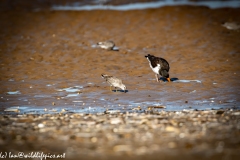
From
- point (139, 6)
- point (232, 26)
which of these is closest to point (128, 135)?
point (232, 26)

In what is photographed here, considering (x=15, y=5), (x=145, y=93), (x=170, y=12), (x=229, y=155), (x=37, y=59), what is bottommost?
(x=229, y=155)

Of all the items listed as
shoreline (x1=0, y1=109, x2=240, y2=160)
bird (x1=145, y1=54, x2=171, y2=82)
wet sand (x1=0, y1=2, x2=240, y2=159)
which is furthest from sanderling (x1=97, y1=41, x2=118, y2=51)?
shoreline (x1=0, y1=109, x2=240, y2=160)

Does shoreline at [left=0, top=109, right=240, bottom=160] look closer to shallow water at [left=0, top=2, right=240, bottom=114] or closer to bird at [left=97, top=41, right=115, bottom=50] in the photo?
shallow water at [left=0, top=2, right=240, bottom=114]

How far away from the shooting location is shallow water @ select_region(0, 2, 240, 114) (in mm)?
14148

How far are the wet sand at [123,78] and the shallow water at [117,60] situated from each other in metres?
0.04

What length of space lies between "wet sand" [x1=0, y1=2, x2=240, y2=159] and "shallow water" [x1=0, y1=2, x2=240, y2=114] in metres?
0.04

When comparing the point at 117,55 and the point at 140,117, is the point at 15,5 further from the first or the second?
the point at 140,117

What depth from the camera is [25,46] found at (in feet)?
70.3

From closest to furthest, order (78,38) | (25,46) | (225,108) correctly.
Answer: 1. (225,108)
2. (25,46)
3. (78,38)

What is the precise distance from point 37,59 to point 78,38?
12.8 feet

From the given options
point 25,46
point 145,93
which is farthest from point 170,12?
point 145,93


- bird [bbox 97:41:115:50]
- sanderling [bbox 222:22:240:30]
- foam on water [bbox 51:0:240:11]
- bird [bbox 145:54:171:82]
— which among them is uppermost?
foam on water [bbox 51:0:240:11]

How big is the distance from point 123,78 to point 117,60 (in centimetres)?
246

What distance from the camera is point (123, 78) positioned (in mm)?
16906
